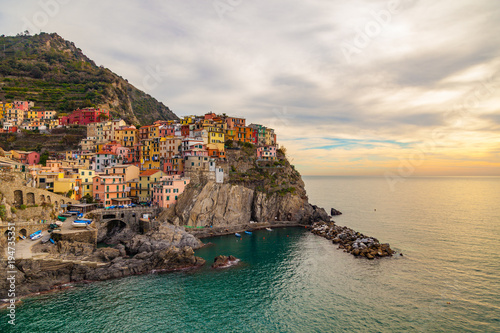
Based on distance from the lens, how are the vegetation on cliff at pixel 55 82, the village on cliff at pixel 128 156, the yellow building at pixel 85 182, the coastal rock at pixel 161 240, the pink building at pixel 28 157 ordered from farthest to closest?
the vegetation on cliff at pixel 55 82, the pink building at pixel 28 157, the village on cliff at pixel 128 156, the yellow building at pixel 85 182, the coastal rock at pixel 161 240

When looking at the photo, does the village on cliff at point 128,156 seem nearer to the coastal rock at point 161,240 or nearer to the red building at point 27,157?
the red building at point 27,157

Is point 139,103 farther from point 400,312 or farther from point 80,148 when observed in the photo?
point 400,312

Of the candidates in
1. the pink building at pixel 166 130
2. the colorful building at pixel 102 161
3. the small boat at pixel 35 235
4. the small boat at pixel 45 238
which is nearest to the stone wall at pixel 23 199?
the small boat at pixel 35 235

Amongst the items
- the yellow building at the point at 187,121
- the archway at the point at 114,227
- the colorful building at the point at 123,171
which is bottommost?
the archway at the point at 114,227

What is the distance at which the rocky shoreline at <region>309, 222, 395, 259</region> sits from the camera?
47.0 meters

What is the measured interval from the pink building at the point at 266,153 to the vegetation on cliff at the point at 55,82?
60150mm

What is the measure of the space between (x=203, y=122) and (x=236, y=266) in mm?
52127

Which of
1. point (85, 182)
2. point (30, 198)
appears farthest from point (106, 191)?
point (30, 198)

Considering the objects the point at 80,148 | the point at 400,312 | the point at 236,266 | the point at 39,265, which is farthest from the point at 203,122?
the point at 400,312

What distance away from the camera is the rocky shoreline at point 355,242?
154ft

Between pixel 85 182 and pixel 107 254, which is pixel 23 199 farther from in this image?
pixel 107 254

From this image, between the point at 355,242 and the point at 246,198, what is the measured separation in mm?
27893

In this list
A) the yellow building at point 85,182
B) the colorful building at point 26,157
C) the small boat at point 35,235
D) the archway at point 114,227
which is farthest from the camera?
the colorful building at point 26,157

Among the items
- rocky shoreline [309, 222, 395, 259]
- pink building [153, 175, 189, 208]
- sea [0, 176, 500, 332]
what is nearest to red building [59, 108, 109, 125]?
pink building [153, 175, 189, 208]
